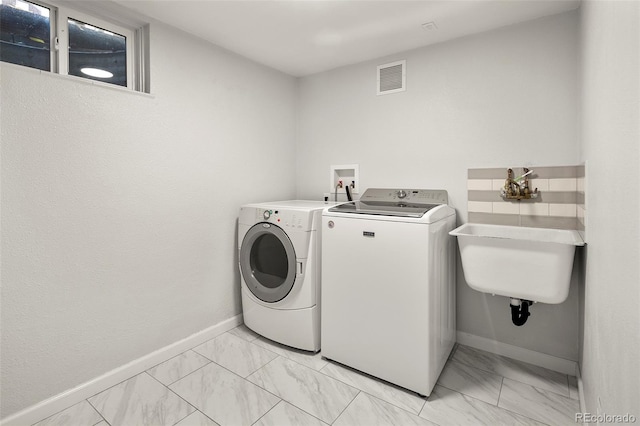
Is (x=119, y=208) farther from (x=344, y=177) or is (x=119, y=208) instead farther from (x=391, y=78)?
(x=391, y=78)

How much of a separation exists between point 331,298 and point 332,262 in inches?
9.3

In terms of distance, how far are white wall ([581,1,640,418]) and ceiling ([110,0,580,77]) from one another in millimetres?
809

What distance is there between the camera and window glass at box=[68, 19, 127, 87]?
70.9 inches

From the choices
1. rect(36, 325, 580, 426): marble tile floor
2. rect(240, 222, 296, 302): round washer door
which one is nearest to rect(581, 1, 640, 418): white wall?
rect(36, 325, 580, 426): marble tile floor

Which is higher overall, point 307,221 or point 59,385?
point 307,221

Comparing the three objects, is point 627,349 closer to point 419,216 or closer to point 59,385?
point 419,216

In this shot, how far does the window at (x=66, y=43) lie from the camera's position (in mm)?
1609

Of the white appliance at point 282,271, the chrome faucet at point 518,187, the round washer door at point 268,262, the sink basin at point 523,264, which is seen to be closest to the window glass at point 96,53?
the white appliance at point 282,271

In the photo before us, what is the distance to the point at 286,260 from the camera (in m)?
2.28

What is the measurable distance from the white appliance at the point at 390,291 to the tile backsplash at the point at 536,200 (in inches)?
8.7

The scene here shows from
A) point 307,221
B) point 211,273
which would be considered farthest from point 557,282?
point 211,273

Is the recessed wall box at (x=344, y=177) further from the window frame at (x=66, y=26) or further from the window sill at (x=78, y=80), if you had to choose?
the window frame at (x=66, y=26)

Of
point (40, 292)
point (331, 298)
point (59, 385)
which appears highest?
point (40, 292)

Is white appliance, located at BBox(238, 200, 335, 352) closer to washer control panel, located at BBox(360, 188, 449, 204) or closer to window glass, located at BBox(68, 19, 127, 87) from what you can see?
washer control panel, located at BBox(360, 188, 449, 204)
